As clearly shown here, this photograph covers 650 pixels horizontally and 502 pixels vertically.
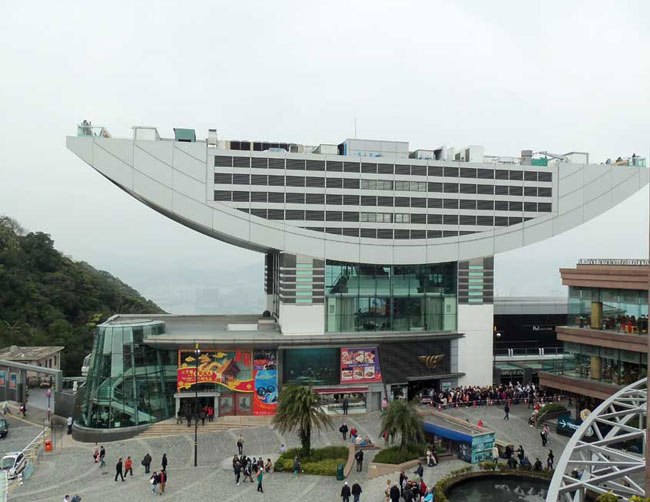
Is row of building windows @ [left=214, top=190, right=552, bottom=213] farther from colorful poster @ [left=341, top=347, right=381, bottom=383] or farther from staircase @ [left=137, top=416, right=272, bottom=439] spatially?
staircase @ [left=137, top=416, right=272, bottom=439]

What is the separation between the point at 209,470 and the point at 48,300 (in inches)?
2374

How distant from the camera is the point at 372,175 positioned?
1959 inches

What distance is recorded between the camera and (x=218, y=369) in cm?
4612

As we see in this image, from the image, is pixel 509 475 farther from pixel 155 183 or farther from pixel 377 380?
pixel 155 183

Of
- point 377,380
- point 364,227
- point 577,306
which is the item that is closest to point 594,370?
→ point 577,306

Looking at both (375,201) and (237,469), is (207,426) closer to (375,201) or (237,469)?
(237,469)

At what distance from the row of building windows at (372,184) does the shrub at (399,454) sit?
22.5 meters

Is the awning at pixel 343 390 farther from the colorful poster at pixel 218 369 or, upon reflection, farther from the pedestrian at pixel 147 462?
the pedestrian at pixel 147 462

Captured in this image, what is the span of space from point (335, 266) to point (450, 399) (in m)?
14.6

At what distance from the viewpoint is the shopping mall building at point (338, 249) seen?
45562mm

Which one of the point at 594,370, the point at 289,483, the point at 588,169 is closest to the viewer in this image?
the point at 289,483

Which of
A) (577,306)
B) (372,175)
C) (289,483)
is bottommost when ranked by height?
(289,483)

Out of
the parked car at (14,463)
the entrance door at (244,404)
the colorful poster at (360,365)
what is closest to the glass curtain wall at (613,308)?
the colorful poster at (360,365)

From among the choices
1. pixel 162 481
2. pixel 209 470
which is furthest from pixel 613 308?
pixel 162 481
